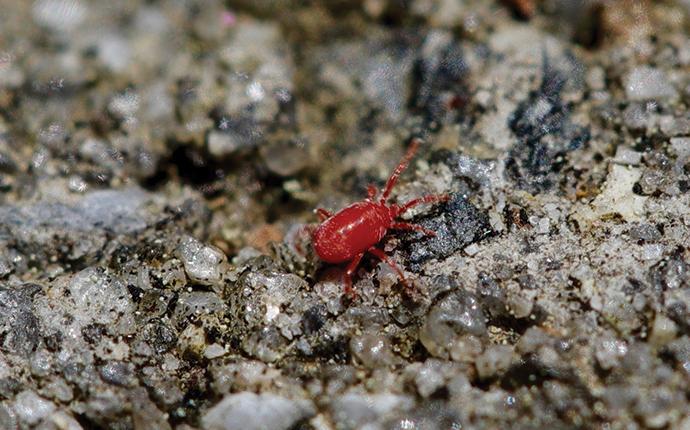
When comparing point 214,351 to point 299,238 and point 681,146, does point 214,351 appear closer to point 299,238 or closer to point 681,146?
point 299,238

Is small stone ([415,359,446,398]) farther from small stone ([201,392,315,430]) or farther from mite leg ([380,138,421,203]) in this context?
mite leg ([380,138,421,203])

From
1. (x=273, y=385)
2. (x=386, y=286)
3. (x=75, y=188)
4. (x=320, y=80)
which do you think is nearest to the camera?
(x=273, y=385)

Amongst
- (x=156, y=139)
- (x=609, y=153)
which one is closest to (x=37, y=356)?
(x=156, y=139)

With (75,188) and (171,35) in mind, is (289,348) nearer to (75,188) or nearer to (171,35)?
(75,188)

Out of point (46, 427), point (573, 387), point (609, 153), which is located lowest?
point (46, 427)

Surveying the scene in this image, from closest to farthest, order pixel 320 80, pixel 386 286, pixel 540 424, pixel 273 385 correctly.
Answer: pixel 540 424 → pixel 273 385 → pixel 386 286 → pixel 320 80

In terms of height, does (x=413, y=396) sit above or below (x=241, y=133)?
below

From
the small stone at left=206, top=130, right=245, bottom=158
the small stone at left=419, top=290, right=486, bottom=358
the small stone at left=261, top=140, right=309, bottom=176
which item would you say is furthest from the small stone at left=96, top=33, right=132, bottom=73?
the small stone at left=419, top=290, right=486, bottom=358

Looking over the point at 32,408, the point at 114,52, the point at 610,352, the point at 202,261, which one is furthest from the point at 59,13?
the point at 610,352
